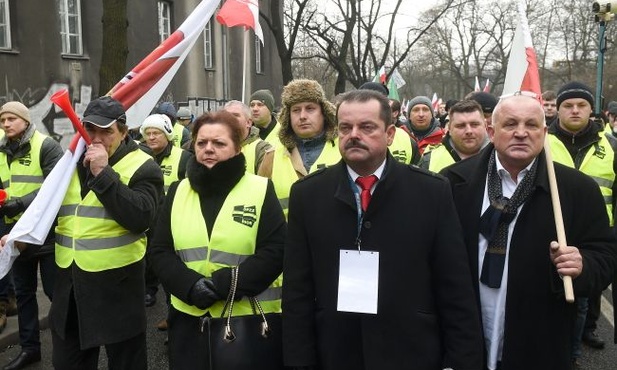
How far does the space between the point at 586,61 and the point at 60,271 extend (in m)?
44.3

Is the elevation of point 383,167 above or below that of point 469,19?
below

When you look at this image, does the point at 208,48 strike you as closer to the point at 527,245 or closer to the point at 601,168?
the point at 601,168

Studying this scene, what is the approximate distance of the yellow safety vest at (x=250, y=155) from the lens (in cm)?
502

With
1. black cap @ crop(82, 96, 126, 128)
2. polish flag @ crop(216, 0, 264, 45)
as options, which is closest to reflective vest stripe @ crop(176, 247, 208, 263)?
black cap @ crop(82, 96, 126, 128)

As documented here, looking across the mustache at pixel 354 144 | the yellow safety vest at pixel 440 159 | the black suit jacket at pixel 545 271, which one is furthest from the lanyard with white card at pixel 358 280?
the yellow safety vest at pixel 440 159

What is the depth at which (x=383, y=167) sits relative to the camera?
2.71 meters

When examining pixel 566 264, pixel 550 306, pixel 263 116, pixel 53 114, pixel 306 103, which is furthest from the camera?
pixel 53 114

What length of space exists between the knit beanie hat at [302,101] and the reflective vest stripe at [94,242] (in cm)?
134

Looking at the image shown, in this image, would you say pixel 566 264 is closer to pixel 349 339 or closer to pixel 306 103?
pixel 349 339

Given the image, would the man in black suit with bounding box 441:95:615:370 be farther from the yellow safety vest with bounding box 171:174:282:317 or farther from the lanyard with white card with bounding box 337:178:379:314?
the yellow safety vest with bounding box 171:174:282:317

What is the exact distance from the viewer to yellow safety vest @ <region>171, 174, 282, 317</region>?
10.2ft

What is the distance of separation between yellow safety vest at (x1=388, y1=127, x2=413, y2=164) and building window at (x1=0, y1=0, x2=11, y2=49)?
9985 mm

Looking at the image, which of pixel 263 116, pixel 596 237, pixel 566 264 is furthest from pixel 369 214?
pixel 263 116

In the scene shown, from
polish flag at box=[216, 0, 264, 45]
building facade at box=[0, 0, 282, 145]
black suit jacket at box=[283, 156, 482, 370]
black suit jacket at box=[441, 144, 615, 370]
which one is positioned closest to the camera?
black suit jacket at box=[283, 156, 482, 370]
